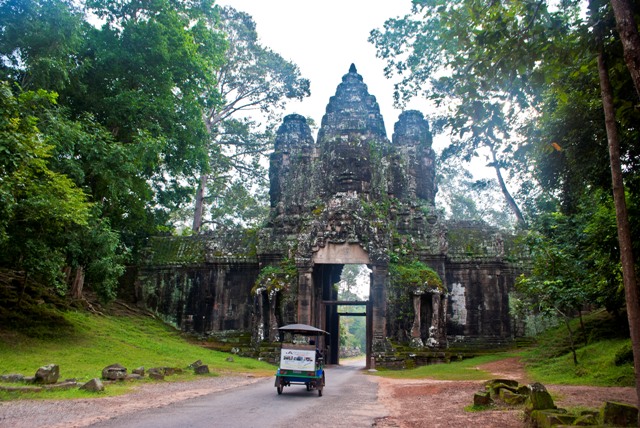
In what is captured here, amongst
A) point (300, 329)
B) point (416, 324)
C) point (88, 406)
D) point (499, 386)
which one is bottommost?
point (88, 406)

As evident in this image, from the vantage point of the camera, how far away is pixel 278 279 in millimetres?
20984

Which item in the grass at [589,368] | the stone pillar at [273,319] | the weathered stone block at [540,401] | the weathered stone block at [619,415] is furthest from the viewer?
the stone pillar at [273,319]

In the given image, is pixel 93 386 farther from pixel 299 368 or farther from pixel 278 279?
pixel 278 279

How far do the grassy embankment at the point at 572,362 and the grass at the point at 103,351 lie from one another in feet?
20.1

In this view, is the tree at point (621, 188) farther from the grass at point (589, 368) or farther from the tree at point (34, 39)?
the tree at point (34, 39)

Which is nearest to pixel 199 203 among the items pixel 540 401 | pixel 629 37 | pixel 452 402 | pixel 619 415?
pixel 452 402

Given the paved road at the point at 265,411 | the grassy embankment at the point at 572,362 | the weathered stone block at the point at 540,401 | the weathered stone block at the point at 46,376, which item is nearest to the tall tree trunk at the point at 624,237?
the weathered stone block at the point at 540,401

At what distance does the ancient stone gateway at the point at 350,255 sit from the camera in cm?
2033

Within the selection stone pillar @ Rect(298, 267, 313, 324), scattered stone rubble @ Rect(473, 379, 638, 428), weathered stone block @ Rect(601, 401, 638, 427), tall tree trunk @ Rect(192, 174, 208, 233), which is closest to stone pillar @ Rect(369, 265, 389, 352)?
stone pillar @ Rect(298, 267, 313, 324)

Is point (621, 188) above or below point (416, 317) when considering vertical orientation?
above

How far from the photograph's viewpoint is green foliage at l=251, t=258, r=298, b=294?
2075 cm

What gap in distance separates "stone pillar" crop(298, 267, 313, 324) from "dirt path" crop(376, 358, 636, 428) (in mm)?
6953

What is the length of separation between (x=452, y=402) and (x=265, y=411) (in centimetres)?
354

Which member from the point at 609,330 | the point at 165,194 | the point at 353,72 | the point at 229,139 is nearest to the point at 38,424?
the point at 609,330
